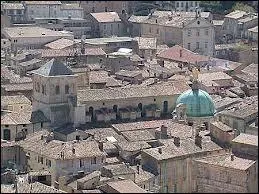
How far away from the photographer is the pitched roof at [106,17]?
42.5 meters

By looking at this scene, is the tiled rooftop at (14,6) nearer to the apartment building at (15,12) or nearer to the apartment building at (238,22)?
the apartment building at (15,12)

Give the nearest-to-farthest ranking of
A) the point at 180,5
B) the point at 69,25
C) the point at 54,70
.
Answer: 1. the point at 54,70
2. the point at 69,25
3. the point at 180,5

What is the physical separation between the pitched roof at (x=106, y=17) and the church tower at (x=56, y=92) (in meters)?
19.0

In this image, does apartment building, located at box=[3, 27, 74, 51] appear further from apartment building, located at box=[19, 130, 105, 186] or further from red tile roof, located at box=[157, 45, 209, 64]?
apartment building, located at box=[19, 130, 105, 186]

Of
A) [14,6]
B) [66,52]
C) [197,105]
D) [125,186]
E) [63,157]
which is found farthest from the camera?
[14,6]

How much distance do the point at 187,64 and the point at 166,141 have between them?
41.0ft

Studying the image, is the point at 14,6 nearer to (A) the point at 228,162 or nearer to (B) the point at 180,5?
(B) the point at 180,5

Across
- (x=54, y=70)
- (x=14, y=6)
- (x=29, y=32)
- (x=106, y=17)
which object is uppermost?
(x=14, y=6)

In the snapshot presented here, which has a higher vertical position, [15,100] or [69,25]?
[69,25]

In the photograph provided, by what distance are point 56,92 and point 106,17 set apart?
2000 centimetres

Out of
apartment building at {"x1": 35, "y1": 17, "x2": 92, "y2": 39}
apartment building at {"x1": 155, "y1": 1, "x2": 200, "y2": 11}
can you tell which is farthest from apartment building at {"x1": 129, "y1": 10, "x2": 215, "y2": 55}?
apartment building at {"x1": 155, "y1": 1, "x2": 200, "y2": 11}

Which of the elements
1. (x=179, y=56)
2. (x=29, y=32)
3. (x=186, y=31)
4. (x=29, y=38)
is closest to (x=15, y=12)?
(x=29, y=32)

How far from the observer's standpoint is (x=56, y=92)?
23.3 metres

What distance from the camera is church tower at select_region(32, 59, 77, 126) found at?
23.2 meters
